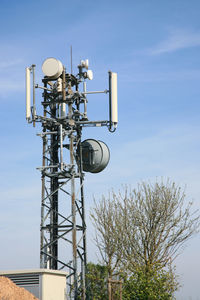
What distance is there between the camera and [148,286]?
2720 cm

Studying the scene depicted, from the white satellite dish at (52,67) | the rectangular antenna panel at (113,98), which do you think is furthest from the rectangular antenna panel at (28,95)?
the rectangular antenna panel at (113,98)

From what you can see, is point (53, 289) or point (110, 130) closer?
point (53, 289)

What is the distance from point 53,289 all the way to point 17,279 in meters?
1.60

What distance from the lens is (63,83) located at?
30.2 metres

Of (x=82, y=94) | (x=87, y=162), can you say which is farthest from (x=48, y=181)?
(x=82, y=94)

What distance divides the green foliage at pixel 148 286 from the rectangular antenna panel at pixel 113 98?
7.69m

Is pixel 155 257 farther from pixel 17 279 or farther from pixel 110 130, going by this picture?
pixel 17 279

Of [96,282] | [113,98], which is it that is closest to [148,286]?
[96,282]

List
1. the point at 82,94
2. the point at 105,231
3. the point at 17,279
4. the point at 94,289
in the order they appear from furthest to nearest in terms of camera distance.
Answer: the point at 105,231
the point at 82,94
the point at 94,289
the point at 17,279

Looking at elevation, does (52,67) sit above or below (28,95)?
above

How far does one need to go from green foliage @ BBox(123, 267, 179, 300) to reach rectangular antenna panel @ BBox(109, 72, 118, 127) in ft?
25.2

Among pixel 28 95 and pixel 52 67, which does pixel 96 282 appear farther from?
pixel 52 67

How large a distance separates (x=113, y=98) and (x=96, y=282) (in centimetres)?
937

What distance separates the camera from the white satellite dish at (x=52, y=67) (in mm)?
30281
